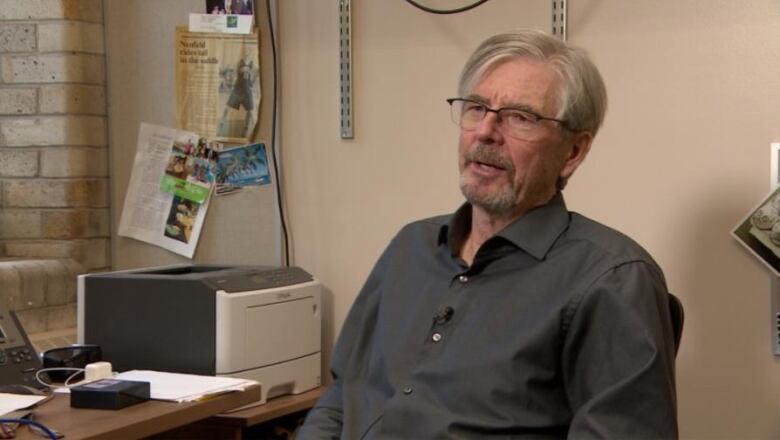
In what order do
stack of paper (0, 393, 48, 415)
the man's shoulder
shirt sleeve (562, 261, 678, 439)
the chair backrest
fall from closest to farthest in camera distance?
shirt sleeve (562, 261, 678, 439) < the man's shoulder < the chair backrest < stack of paper (0, 393, 48, 415)

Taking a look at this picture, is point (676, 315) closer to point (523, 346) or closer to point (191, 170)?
point (523, 346)

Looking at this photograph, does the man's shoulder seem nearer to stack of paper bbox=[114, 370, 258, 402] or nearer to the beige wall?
the beige wall

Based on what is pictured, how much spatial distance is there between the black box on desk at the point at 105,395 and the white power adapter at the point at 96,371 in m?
0.18

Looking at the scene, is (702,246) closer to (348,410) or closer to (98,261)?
(348,410)

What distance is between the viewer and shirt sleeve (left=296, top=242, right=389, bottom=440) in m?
1.96

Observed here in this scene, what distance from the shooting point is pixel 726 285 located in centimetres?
233

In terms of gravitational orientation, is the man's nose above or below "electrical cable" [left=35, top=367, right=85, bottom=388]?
above

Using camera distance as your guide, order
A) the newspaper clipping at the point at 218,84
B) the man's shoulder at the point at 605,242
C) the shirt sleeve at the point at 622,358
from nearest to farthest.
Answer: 1. the shirt sleeve at the point at 622,358
2. the man's shoulder at the point at 605,242
3. the newspaper clipping at the point at 218,84

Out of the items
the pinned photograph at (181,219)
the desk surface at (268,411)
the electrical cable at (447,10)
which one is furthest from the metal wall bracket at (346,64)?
the desk surface at (268,411)

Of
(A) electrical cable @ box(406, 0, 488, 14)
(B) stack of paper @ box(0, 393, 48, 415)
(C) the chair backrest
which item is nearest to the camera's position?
(C) the chair backrest

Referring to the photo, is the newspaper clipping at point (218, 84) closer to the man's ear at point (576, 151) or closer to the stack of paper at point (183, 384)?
the stack of paper at point (183, 384)

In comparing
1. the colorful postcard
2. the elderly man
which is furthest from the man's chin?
the colorful postcard

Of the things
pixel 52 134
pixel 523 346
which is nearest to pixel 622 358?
pixel 523 346

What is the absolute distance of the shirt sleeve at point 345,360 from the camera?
6.43ft
